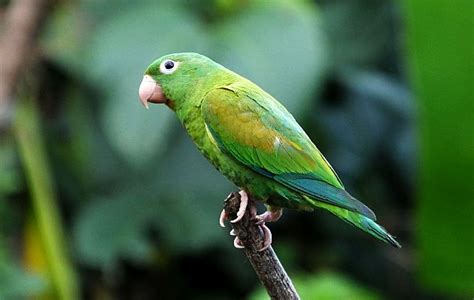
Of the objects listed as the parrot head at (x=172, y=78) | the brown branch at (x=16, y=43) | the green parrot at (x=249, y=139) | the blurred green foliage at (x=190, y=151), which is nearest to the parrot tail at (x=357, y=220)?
the green parrot at (x=249, y=139)

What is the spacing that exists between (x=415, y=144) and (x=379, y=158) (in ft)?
0.94

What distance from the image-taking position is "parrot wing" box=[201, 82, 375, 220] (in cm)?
151

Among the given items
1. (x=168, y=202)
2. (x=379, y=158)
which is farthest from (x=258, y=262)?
(x=379, y=158)

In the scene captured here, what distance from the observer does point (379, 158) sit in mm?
3838

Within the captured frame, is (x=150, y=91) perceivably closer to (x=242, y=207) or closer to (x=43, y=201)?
(x=242, y=207)

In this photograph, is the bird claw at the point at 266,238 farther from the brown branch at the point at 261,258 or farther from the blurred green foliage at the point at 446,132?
the blurred green foliage at the point at 446,132

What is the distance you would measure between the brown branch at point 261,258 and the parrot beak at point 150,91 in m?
0.20

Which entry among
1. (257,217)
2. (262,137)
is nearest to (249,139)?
(262,137)

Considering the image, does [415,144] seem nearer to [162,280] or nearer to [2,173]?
[162,280]

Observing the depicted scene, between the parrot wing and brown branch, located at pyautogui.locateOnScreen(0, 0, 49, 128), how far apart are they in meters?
1.68

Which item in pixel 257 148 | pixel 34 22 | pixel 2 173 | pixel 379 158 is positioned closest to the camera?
pixel 257 148

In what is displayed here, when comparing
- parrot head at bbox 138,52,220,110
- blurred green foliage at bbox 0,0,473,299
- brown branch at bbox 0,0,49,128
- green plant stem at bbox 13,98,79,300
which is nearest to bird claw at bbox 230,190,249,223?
parrot head at bbox 138,52,220,110

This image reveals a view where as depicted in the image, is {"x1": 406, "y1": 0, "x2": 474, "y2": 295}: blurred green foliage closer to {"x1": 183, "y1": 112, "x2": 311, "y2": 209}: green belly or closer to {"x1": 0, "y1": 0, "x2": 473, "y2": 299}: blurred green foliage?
{"x1": 0, "y1": 0, "x2": 473, "y2": 299}: blurred green foliage

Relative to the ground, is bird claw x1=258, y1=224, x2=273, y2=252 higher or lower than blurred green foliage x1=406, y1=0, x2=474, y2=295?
lower
